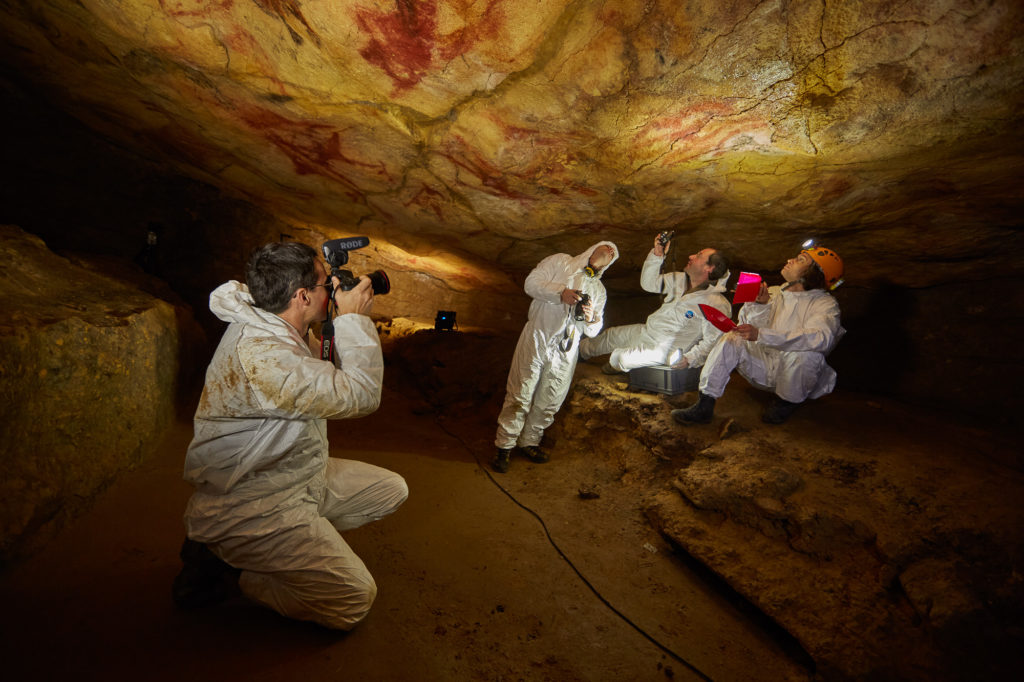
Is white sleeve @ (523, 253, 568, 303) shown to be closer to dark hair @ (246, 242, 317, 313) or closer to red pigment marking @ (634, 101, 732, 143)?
red pigment marking @ (634, 101, 732, 143)

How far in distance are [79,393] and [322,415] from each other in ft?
6.53

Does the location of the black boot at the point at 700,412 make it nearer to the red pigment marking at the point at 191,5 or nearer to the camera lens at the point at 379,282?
the camera lens at the point at 379,282

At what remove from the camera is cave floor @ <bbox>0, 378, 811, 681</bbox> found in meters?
1.69

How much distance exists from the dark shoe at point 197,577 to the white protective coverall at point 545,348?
2344 millimetres

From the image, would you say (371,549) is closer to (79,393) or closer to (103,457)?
(103,457)

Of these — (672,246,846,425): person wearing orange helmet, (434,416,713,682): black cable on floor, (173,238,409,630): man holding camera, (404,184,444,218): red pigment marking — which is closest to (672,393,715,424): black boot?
(672,246,846,425): person wearing orange helmet

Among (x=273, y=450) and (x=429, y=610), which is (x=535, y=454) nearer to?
(x=429, y=610)

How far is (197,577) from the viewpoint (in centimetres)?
188

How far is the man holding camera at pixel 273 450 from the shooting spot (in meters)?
1.77

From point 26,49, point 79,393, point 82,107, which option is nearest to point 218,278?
point 82,107

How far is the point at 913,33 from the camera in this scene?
177 cm

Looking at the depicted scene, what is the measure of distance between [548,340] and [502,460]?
4.03ft

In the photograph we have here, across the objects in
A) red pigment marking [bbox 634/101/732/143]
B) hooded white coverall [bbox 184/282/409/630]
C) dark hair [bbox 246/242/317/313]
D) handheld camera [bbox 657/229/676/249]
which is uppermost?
red pigment marking [bbox 634/101/732/143]

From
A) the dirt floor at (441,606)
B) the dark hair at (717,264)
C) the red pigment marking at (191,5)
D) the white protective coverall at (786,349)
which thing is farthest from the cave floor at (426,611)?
the red pigment marking at (191,5)
